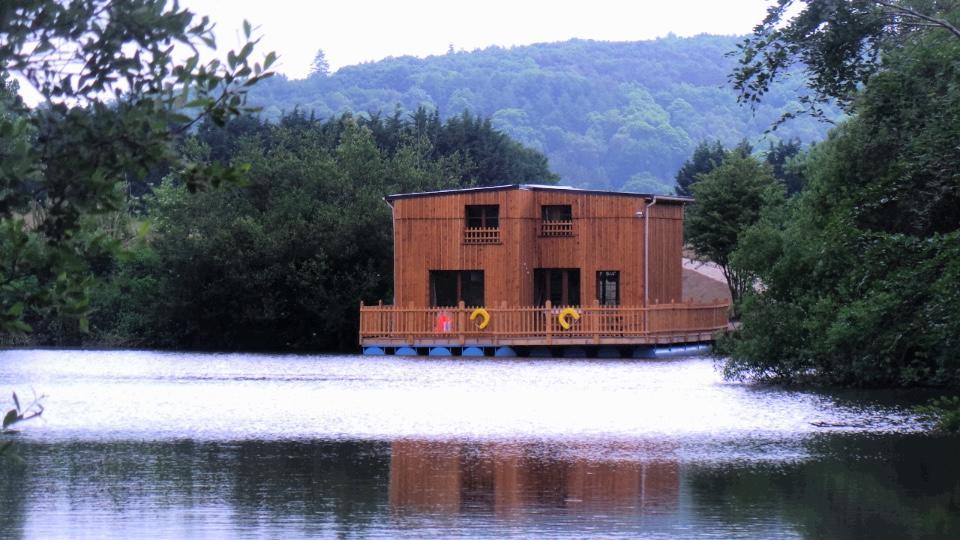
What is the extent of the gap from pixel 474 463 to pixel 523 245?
30422 millimetres

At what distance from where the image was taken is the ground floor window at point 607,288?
48.1 meters

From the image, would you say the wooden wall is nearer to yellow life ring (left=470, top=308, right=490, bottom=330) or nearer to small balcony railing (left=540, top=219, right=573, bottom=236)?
small balcony railing (left=540, top=219, right=573, bottom=236)

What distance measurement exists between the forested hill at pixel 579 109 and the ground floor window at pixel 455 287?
10853 centimetres

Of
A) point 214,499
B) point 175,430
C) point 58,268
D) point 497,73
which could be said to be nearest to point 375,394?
point 175,430

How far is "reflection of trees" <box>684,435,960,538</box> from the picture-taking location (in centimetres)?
1277

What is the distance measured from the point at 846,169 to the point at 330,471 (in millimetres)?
14680

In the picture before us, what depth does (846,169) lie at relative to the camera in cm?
2716

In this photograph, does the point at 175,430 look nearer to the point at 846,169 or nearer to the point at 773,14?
the point at 773,14

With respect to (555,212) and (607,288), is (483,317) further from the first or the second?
(555,212)

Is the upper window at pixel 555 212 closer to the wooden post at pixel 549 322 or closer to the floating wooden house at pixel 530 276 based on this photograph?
the floating wooden house at pixel 530 276

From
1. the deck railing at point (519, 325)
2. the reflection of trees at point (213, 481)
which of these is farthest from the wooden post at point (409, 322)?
the reflection of trees at point (213, 481)

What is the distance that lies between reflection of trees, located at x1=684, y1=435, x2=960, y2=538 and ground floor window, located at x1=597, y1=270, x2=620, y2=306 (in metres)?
29.1

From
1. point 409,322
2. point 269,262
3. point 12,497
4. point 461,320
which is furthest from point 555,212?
point 12,497

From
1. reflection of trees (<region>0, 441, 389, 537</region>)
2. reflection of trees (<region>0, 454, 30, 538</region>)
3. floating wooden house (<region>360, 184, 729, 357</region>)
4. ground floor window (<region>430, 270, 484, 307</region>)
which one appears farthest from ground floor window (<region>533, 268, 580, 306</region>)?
reflection of trees (<region>0, 454, 30, 538</region>)
